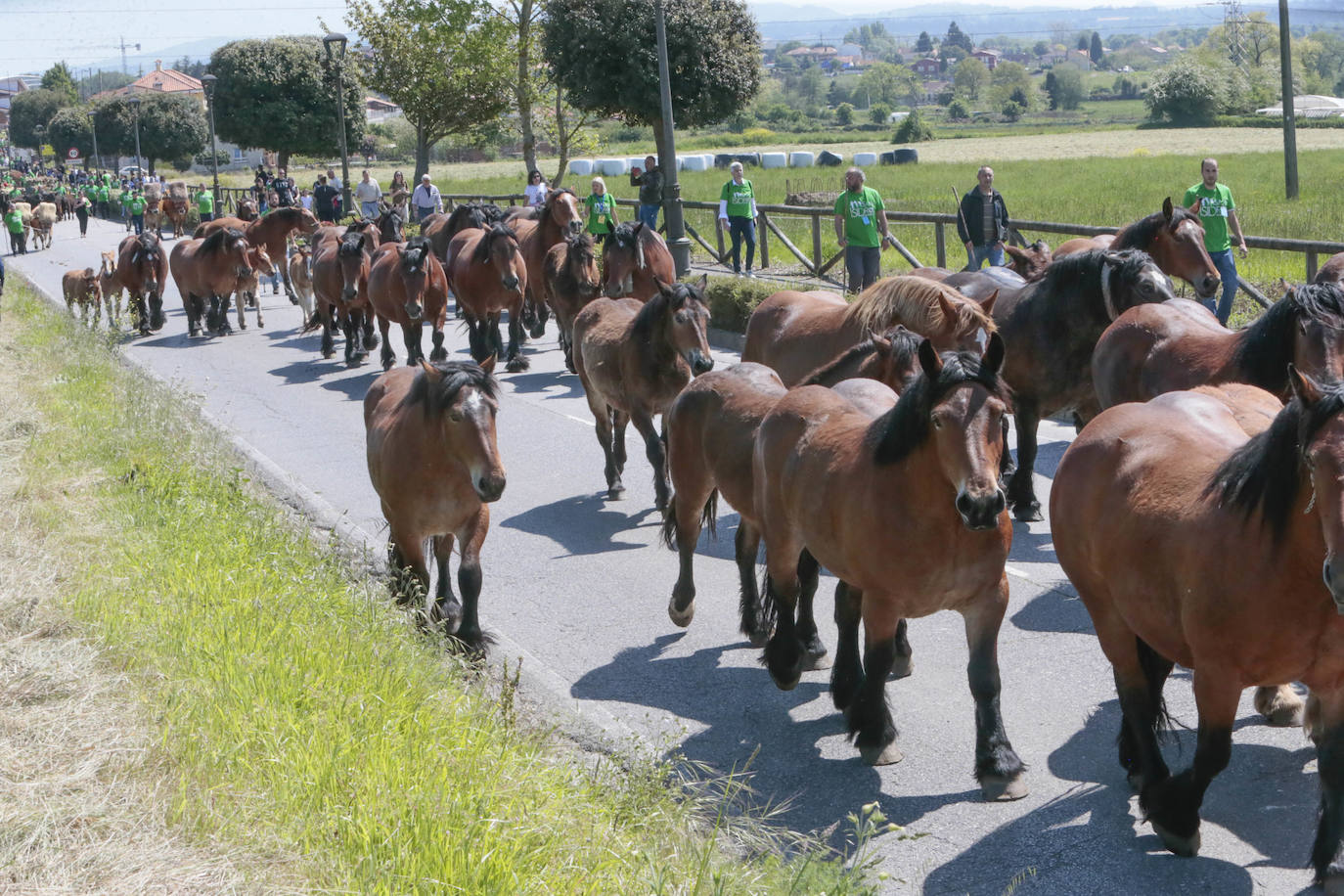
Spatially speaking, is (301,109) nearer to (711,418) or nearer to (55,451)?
(55,451)

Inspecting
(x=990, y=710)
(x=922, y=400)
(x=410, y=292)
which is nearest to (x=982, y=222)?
(x=410, y=292)

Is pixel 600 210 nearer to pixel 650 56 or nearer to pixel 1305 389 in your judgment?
pixel 650 56

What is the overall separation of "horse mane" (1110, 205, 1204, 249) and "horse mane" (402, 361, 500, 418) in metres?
6.02

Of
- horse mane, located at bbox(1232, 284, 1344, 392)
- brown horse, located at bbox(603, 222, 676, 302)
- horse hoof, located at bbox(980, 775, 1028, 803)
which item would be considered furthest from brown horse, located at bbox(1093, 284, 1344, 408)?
brown horse, located at bbox(603, 222, 676, 302)

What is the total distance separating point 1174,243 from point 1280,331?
13.0 ft

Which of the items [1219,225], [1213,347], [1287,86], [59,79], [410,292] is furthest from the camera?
[59,79]

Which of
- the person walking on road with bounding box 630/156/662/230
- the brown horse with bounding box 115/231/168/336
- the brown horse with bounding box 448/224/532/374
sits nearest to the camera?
the brown horse with bounding box 448/224/532/374

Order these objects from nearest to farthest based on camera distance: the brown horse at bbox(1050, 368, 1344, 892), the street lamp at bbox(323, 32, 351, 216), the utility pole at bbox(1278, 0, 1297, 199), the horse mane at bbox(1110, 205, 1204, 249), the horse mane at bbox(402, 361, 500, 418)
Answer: the brown horse at bbox(1050, 368, 1344, 892), the horse mane at bbox(402, 361, 500, 418), the horse mane at bbox(1110, 205, 1204, 249), the utility pole at bbox(1278, 0, 1297, 199), the street lamp at bbox(323, 32, 351, 216)

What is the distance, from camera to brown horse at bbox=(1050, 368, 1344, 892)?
4371 millimetres

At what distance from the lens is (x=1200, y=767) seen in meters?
4.80

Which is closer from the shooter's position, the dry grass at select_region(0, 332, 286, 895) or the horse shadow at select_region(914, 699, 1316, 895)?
the dry grass at select_region(0, 332, 286, 895)

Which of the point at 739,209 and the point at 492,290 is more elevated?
the point at 739,209

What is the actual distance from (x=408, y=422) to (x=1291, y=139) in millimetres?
29489

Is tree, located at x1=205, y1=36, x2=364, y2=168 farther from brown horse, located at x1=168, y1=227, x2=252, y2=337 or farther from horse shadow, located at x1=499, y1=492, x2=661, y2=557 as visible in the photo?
horse shadow, located at x1=499, y1=492, x2=661, y2=557
